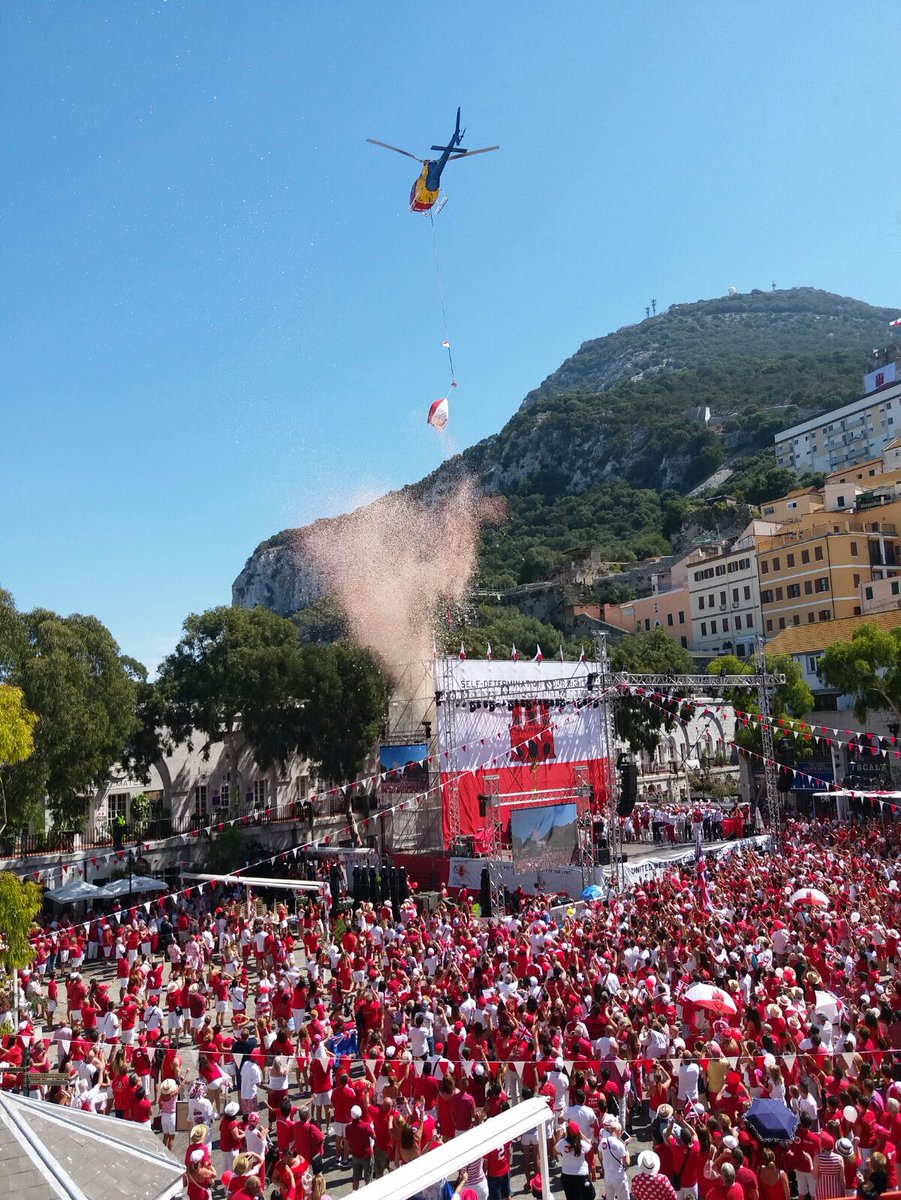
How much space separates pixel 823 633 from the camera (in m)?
51.1

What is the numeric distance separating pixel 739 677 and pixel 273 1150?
2573 centimetres

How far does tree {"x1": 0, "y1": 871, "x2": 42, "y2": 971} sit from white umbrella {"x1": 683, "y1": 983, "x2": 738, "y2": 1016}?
9.53m

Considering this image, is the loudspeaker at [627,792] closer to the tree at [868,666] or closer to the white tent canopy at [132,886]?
the white tent canopy at [132,886]

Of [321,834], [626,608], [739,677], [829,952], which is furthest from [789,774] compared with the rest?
[626,608]

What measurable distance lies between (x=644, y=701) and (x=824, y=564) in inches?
820

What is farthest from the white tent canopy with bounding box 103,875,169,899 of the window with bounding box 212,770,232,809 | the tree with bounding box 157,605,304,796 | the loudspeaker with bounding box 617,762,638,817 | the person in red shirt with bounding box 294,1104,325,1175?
the person in red shirt with bounding box 294,1104,325,1175

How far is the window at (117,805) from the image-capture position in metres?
35.1

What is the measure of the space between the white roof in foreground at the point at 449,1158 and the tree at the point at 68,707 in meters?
21.2

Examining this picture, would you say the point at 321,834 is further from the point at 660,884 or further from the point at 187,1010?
the point at 187,1010

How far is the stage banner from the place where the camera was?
108 ft

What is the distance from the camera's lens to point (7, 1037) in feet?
41.2

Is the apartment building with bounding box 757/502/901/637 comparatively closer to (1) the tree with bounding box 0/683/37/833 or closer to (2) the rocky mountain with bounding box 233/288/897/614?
(2) the rocky mountain with bounding box 233/288/897/614

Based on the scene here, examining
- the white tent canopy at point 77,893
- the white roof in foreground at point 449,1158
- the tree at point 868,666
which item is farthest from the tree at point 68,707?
the tree at point 868,666

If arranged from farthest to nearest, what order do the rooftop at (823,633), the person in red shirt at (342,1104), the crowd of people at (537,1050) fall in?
the rooftop at (823,633), the person in red shirt at (342,1104), the crowd of people at (537,1050)
